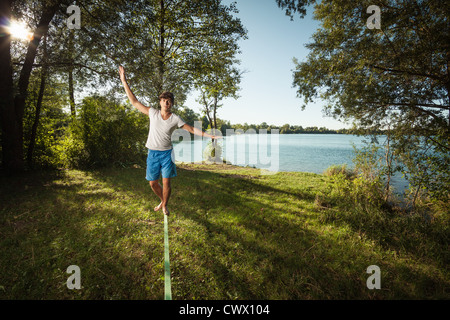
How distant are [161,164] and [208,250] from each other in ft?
7.12

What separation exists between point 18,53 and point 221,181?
10.4 m

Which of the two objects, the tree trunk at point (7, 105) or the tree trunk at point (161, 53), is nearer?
the tree trunk at point (7, 105)

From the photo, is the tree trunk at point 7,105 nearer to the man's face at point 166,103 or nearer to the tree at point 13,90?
the tree at point 13,90

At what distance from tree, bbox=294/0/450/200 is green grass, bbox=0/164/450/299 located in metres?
2.67

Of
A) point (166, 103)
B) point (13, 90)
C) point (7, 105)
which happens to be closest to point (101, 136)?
point (7, 105)

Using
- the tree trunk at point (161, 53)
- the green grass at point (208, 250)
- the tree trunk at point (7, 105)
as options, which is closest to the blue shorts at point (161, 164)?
the green grass at point (208, 250)

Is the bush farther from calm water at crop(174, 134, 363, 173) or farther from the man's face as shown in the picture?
calm water at crop(174, 134, 363, 173)

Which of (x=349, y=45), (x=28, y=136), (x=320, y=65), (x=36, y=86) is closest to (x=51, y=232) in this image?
(x=28, y=136)

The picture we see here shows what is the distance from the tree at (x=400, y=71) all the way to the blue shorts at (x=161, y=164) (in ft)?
19.0

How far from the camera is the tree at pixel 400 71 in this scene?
4406mm

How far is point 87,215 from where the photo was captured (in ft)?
14.6

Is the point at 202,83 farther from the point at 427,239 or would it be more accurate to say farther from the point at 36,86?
the point at 427,239

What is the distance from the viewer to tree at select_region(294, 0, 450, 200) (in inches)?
173

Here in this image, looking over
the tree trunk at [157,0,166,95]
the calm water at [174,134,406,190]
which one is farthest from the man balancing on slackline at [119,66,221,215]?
the calm water at [174,134,406,190]
